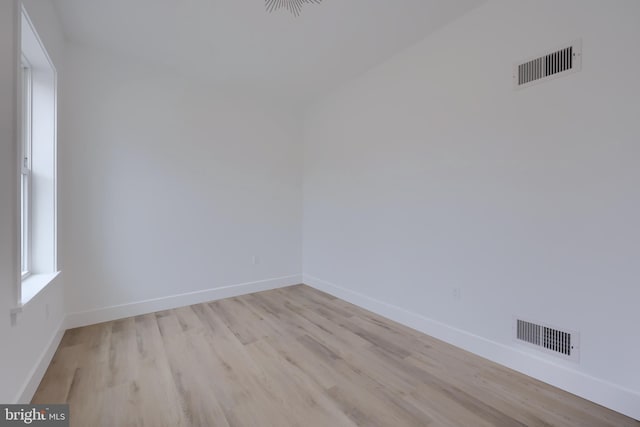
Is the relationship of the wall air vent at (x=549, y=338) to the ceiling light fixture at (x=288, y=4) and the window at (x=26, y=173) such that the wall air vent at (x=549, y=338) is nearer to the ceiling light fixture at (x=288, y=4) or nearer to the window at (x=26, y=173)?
the ceiling light fixture at (x=288, y=4)

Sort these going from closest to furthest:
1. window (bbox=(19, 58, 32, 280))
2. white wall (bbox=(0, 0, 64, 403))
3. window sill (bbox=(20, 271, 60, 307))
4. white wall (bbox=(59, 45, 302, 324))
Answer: white wall (bbox=(0, 0, 64, 403)) < window sill (bbox=(20, 271, 60, 307)) < window (bbox=(19, 58, 32, 280)) < white wall (bbox=(59, 45, 302, 324))

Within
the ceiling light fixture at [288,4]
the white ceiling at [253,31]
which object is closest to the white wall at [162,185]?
the white ceiling at [253,31]

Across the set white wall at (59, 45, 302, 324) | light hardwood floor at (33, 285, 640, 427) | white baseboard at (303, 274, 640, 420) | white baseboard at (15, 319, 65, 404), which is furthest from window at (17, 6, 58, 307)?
white baseboard at (303, 274, 640, 420)

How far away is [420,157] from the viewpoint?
2.75 meters

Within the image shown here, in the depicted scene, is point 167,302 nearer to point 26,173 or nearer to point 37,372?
point 37,372

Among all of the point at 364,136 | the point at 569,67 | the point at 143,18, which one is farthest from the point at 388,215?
the point at 143,18

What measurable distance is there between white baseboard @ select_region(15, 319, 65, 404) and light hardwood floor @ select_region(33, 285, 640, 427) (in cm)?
6

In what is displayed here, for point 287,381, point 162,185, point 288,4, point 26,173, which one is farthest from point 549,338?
point 26,173

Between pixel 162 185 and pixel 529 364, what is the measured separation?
151 inches

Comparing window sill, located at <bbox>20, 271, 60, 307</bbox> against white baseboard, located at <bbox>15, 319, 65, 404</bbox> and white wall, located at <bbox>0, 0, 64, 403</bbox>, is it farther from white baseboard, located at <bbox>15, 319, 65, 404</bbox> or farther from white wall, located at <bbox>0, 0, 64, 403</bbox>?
white baseboard, located at <bbox>15, 319, 65, 404</bbox>

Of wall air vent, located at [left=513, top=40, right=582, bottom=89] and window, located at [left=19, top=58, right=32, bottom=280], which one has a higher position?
wall air vent, located at [left=513, top=40, right=582, bottom=89]

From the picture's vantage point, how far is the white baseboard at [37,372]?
1.61 metres

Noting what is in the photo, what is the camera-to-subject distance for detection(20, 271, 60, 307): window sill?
69.9 inches

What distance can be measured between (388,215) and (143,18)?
2895 millimetres
